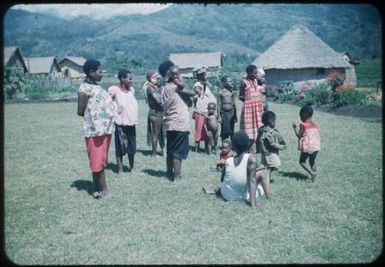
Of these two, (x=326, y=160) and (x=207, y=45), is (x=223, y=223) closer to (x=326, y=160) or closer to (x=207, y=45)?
(x=326, y=160)

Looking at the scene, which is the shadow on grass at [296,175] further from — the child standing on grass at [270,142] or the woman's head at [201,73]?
the woman's head at [201,73]

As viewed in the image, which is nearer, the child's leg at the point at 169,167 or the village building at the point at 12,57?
the child's leg at the point at 169,167

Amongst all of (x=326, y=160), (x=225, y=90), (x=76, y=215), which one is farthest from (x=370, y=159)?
(x=76, y=215)

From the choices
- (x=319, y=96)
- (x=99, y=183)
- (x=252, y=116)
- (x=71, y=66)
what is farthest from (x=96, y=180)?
(x=71, y=66)

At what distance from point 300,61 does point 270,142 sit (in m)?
27.9

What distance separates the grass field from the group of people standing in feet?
1.39

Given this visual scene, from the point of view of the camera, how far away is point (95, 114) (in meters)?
6.34

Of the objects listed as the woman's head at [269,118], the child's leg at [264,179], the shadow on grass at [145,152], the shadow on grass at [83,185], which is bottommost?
the shadow on grass at [145,152]

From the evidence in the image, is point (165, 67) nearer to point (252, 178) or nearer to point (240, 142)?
point (240, 142)

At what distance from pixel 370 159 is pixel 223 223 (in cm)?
550

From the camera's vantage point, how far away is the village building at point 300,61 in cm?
3275

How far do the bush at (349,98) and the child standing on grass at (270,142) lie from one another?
50.6ft

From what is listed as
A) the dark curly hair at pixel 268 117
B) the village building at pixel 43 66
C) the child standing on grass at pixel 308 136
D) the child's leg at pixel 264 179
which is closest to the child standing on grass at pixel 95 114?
the child's leg at pixel 264 179

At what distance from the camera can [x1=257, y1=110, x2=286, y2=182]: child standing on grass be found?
6.99m
